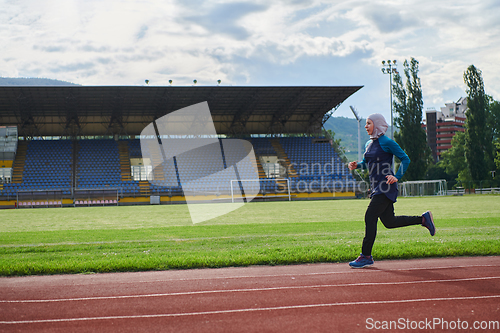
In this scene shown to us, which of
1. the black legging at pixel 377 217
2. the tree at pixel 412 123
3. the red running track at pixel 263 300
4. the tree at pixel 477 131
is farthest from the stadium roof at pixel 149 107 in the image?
the black legging at pixel 377 217

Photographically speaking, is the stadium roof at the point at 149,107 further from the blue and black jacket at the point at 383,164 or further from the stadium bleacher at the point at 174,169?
the blue and black jacket at the point at 383,164

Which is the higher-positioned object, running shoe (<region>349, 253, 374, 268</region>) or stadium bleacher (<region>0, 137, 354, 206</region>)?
stadium bleacher (<region>0, 137, 354, 206</region>)

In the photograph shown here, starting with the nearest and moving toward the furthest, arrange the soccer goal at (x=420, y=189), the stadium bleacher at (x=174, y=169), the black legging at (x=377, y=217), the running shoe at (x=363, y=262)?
the black legging at (x=377, y=217) < the running shoe at (x=363, y=262) < the stadium bleacher at (x=174, y=169) < the soccer goal at (x=420, y=189)

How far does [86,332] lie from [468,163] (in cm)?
5556

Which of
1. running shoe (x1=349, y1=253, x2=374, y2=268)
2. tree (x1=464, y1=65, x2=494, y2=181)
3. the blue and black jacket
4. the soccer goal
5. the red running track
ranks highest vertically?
tree (x1=464, y1=65, x2=494, y2=181)

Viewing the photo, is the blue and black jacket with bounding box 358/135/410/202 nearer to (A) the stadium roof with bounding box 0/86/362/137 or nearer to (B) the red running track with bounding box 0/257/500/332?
(B) the red running track with bounding box 0/257/500/332

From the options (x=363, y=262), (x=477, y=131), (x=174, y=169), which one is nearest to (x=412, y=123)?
(x=477, y=131)

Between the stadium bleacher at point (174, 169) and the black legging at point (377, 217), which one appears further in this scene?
the stadium bleacher at point (174, 169)

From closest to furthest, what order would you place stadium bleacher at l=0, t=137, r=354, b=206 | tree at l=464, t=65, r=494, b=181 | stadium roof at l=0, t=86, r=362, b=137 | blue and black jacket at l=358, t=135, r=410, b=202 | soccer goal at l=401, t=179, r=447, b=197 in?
blue and black jacket at l=358, t=135, r=410, b=202 → stadium roof at l=0, t=86, r=362, b=137 → stadium bleacher at l=0, t=137, r=354, b=206 → soccer goal at l=401, t=179, r=447, b=197 → tree at l=464, t=65, r=494, b=181

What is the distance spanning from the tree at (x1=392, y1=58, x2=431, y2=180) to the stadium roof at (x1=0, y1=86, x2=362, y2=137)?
1058cm

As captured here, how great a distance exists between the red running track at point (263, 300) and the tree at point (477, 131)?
165 ft

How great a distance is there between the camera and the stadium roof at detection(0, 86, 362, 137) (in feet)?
128

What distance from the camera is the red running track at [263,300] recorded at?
3.88 m

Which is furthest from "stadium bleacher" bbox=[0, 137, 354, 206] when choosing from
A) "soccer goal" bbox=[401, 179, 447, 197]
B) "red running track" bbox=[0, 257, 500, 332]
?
"red running track" bbox=[0, 257, 500, 332]
